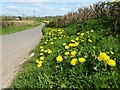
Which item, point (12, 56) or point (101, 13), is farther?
point (101, 13)

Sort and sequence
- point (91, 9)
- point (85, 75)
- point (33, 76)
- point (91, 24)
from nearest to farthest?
1. point (85, 75)
2. point (33, 76)
3. point (91, 24)
4. point (91, 9)

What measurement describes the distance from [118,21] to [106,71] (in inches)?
220

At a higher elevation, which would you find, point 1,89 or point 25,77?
point 25,77

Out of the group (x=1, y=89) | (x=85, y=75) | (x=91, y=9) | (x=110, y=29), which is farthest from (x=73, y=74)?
(x=91, y=9)

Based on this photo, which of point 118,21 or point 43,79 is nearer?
point 43,79

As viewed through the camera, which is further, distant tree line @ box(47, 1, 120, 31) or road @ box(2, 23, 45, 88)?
distant tree line @ box(47, 1, 120, 31)

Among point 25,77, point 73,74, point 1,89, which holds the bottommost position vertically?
point 1,89

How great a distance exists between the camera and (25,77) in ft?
17.1

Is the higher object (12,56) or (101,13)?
(101,13)

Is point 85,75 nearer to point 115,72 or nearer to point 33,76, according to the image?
point 115,72

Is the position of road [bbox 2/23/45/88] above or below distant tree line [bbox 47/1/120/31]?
below

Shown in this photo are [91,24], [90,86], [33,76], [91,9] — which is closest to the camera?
[90,86]

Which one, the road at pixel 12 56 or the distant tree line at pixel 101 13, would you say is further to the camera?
the distant tree line at pixel 101 13

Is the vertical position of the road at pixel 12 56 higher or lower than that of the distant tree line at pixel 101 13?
lower
